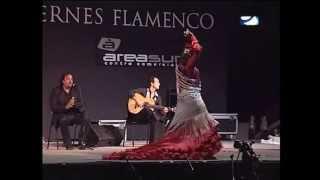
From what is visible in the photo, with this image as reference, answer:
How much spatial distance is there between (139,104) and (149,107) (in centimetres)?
12

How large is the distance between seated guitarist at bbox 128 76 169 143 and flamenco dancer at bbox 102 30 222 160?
15 centimetres

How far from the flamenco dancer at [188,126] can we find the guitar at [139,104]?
0.20 m

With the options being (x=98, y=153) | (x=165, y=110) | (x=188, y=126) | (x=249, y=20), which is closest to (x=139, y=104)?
(x=165, y=110)

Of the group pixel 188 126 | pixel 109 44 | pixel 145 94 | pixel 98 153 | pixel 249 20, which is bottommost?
pixel 98 153

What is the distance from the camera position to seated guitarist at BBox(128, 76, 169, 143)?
6.52 meters

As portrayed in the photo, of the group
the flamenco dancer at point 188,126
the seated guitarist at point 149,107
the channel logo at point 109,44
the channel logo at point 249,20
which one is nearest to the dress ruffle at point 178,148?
the flamenco dancer at point 188,126

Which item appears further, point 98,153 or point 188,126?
point 188,126

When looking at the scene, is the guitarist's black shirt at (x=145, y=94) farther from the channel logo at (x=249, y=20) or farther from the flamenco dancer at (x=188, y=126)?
the channel logo at (x=249, y=20)

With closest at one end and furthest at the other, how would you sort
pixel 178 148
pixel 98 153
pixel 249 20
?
pixel 98 153
pixel 178 148
pixel 249 20

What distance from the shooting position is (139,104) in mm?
6535

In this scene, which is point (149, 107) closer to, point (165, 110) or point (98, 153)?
point (165, 110)

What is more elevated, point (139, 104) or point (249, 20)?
point (249, 20)
